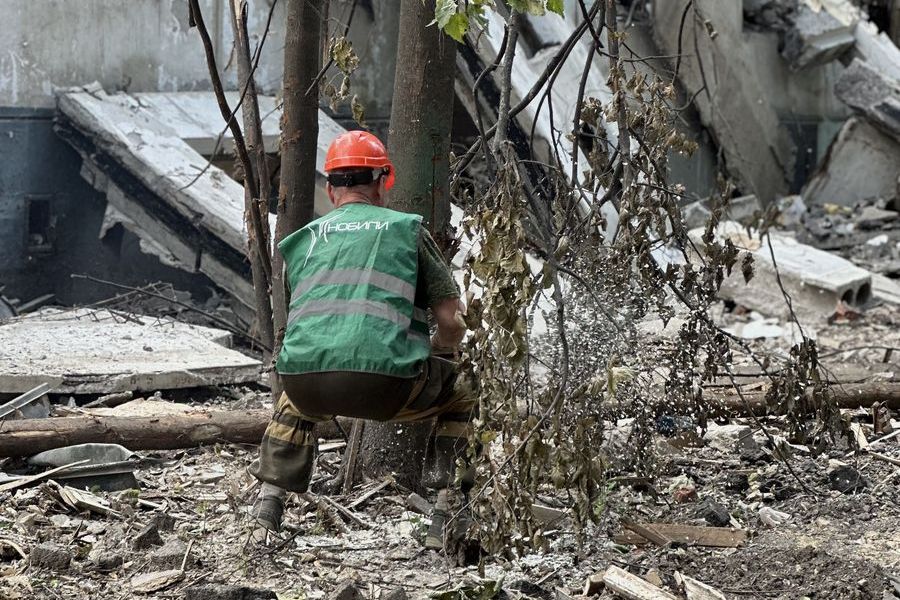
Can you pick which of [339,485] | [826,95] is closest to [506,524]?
[339,485]

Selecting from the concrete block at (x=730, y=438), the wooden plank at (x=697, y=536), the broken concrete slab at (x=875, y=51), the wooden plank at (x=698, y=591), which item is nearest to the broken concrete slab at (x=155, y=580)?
the wooden plank at (x=697, y=536)

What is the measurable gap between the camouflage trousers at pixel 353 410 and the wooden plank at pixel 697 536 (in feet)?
2.57

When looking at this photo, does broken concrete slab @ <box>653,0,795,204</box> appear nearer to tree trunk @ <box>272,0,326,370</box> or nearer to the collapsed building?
the collapsed building

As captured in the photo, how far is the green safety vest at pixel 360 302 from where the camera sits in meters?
3.94

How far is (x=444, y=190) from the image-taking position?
15.8 ft

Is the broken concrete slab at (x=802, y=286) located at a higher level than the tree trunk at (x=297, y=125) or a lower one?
lower

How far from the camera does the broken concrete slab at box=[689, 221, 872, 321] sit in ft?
32.6

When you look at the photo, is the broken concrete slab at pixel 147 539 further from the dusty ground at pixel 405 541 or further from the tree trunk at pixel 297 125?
the tree trunk at pixel 297 125

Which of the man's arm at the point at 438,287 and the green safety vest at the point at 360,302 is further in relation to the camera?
the man's arm at the point at 438,287

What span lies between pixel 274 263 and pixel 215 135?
4560mm

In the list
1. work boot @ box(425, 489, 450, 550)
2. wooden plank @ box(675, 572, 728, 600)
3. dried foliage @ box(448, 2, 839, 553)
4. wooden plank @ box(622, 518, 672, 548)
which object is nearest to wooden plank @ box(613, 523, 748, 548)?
wooden plank @ box(622, 518, 672, 548)

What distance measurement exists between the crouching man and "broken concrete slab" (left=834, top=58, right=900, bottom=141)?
35.9 feet

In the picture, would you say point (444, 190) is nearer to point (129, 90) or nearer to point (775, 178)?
point (129, 90)

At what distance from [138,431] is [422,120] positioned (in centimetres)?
201
